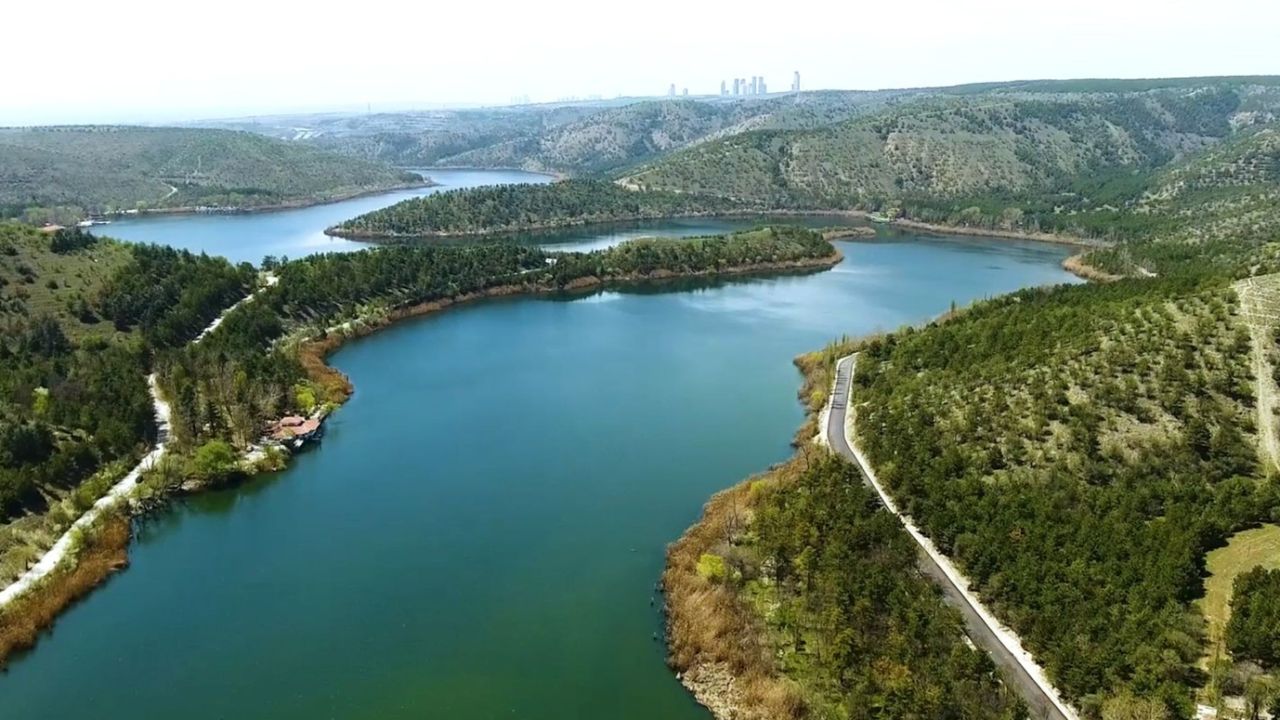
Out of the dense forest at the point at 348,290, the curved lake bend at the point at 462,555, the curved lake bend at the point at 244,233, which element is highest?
the curved lake bend at the point at 244,233

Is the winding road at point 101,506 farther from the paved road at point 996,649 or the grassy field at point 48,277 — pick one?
the paved road at point 996,649

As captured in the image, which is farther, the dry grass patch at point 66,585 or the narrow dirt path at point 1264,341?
the narrow dirt path at point 1264,341

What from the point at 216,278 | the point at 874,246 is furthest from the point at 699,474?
the point at 874,246

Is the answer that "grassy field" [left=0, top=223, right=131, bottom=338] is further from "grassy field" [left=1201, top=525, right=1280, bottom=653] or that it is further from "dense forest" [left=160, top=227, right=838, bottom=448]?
"grassy field" [left=1201, top=525, right=1280, bottom=653]

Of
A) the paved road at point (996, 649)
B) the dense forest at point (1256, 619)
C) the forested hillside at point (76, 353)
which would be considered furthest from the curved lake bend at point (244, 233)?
the dense forest at point (1256, 619)

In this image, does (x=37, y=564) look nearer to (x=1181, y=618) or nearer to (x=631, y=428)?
(x=631, y=428)

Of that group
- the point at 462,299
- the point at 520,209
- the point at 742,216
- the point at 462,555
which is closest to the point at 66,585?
the point at 462,555

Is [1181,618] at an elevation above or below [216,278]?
below
